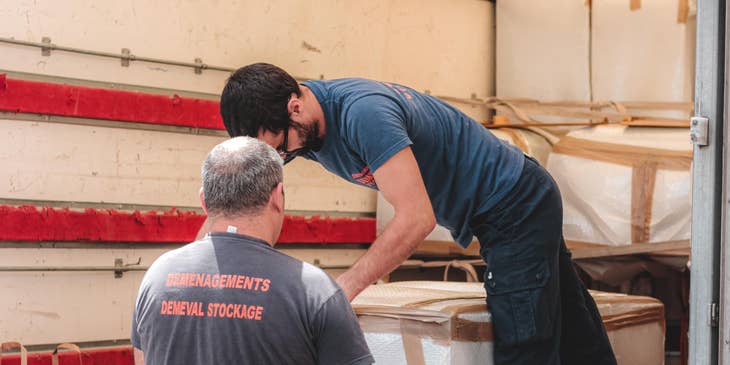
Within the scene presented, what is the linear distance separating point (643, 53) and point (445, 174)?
10.4ft

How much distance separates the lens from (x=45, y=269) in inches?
174

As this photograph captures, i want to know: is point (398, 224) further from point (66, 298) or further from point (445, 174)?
point (66, 298)

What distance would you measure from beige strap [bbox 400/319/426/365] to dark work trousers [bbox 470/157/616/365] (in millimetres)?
220

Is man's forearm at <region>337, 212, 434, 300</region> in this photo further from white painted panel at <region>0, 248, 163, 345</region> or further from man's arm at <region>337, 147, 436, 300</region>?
white painted panel at <region>0, 248, 163, 345</region>

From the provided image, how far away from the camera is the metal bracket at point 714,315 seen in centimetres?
219

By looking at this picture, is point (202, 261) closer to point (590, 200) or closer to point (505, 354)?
point (505, 354)

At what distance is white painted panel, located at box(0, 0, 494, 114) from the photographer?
4.52m

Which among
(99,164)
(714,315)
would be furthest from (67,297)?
(714,315)

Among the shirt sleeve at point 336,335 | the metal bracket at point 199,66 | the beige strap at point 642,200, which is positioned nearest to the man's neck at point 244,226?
the shirt sleeve at point 336,335

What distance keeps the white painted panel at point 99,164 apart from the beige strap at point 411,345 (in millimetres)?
2549

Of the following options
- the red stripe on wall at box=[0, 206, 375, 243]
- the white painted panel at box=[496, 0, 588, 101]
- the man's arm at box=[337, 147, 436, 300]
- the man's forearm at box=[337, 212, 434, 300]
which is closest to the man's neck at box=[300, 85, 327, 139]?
the man's arm at box=[337, 147, 436, 300]

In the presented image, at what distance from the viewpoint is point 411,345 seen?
252 cm

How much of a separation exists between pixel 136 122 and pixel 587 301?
110 inches

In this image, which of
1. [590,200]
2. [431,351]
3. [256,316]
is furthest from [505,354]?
[590,200]
